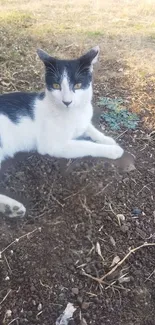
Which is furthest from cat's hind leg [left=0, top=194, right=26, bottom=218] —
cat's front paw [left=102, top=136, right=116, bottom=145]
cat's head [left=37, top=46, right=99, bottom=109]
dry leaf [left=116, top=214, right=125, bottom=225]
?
cat's front paw [left=102, top=136, right=116, bottom=145]

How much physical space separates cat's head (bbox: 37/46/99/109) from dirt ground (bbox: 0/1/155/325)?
16.1 inches

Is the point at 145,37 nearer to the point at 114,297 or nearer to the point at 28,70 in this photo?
the point at 28,70

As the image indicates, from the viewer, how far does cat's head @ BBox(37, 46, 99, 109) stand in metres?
2.23

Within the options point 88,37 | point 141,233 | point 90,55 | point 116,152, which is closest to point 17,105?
point 90,55

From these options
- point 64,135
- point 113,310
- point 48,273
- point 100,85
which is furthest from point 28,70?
point 113,310

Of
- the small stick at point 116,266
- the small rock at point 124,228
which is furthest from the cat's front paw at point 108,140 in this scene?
the small stick at point 116,266

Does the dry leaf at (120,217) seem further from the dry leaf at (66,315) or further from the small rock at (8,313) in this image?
the small rock at (8,313)

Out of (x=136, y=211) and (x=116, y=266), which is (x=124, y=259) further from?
(x=136, y=211)

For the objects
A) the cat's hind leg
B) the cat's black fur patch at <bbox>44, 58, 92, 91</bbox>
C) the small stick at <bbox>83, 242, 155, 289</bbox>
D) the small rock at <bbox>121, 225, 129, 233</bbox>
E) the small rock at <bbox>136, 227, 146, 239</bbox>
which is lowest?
the small stick at <bbox>83, 242, 155, 289</bbox>

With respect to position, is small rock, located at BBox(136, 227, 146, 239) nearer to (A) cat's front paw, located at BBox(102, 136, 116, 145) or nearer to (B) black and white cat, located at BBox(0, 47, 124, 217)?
(B) black and white cat, located at BBox(0, 47, 124, 217)

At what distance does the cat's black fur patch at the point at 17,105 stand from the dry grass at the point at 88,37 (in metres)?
0.66

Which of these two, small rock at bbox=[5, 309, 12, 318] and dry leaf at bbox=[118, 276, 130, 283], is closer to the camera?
small rock at bbox=[5, 309, 12, 318]

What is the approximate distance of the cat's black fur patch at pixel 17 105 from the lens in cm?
242

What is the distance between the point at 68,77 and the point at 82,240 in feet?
2.69
